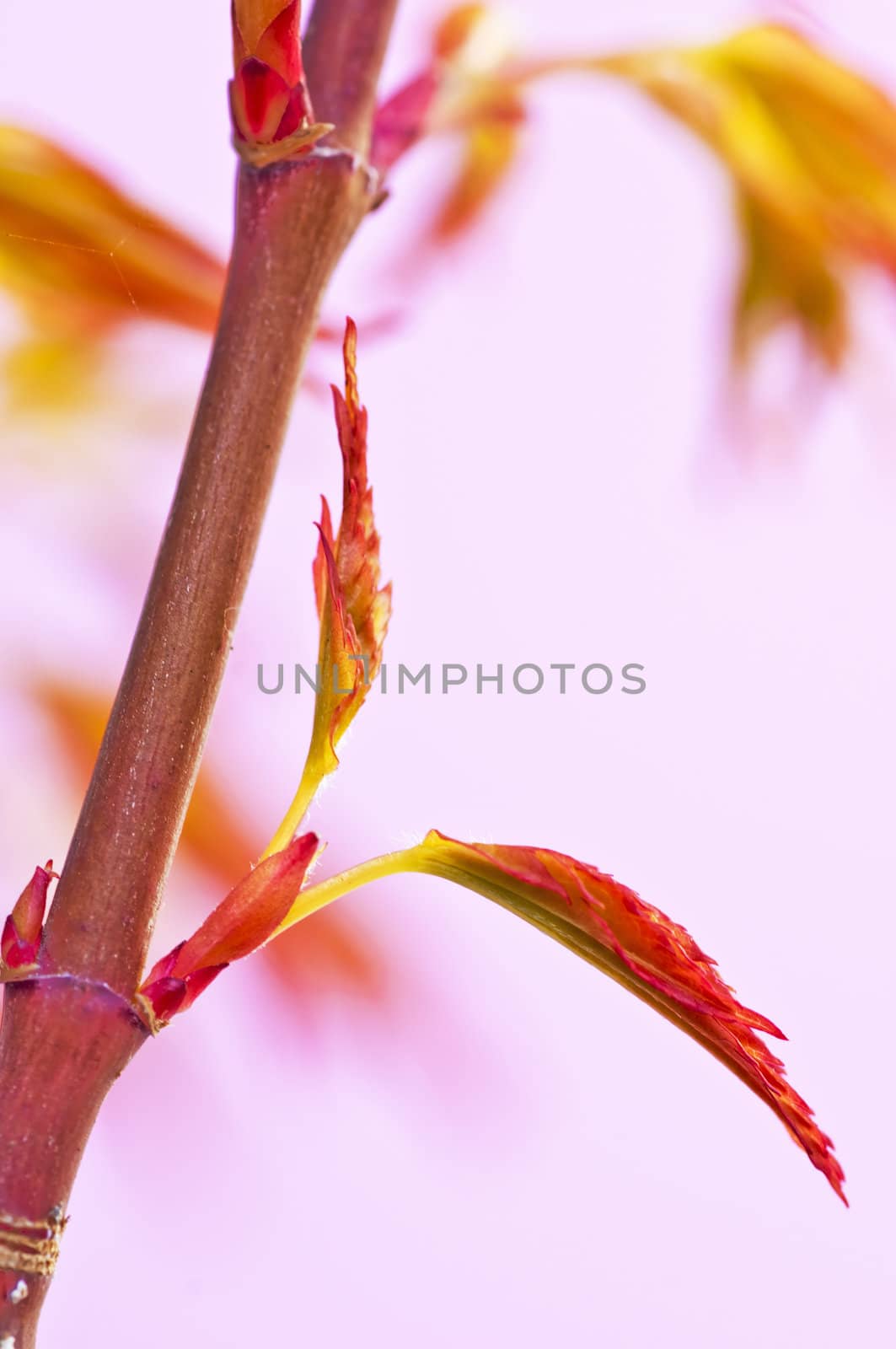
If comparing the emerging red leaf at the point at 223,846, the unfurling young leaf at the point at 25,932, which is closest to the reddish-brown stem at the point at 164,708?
the unfurling young leaf at the point at 25,932

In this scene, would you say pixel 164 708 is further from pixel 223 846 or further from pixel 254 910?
pixel 223 846

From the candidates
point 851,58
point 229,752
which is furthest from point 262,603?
point 851,58

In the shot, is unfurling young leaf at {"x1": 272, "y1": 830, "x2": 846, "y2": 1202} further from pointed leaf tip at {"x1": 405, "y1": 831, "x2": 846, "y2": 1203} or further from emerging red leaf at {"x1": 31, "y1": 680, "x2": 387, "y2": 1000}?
emerging red leaf at {"x1": 31, "y1": 680, "x2": 387, "y2": 1000}

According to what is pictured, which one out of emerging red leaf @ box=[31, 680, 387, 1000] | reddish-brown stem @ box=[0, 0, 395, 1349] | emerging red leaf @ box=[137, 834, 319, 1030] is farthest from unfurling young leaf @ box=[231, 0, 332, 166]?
emerging red leaf @ box=[31, 680, 387, 1000]

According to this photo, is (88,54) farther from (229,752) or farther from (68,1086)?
(68,1086)

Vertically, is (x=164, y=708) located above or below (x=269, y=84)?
below

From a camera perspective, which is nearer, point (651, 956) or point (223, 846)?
point (651, 956)

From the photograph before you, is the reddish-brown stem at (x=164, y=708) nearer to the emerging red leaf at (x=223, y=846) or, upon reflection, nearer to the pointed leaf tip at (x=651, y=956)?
the pointed leaf tip at (x=651, y=956)

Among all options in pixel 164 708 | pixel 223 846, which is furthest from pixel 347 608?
Result: pixel 223 846
